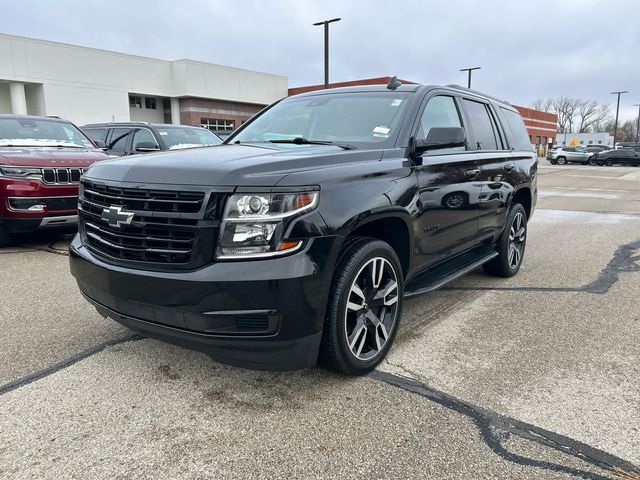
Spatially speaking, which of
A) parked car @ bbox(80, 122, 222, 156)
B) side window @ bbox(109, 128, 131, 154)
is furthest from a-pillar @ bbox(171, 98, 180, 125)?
side window @ bbox(109, 128, 131, 154)

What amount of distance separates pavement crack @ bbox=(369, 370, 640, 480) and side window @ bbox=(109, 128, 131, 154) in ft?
28.1

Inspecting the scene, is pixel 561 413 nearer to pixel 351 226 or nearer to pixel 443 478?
pixel 443 478

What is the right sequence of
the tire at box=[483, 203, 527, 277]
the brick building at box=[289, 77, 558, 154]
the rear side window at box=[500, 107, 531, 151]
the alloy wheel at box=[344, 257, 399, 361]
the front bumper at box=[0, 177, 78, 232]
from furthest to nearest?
the brick building at box=[289, 77, 558, 154]
the front bumper at box=[0, 177, 78, 232]
the rear side window at box=[500, 107, 531, 151]
the tire at box=[483, 203, 527, 277]
the alloy wheel at box=[344, 257, 399, 361]

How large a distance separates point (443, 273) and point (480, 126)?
5.53 feet

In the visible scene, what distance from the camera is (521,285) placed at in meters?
5.34

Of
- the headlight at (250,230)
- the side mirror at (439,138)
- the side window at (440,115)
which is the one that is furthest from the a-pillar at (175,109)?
the headlight at (250,230)

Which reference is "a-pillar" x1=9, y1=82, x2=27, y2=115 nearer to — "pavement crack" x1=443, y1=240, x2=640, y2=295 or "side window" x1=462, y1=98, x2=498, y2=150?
"side window" x1=462, y1=98, x2=498, y2=150

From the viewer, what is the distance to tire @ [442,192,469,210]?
155 inches

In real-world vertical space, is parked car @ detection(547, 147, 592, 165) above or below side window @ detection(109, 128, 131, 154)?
below

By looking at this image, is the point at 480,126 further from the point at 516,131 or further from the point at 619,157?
the point at 619,157

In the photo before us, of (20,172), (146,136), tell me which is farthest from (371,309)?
(146,136)

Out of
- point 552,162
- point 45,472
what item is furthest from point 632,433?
point 552,162

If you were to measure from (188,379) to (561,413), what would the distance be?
2.14 meters

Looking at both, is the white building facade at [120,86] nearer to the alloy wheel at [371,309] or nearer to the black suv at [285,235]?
the black suv at [285,235]
